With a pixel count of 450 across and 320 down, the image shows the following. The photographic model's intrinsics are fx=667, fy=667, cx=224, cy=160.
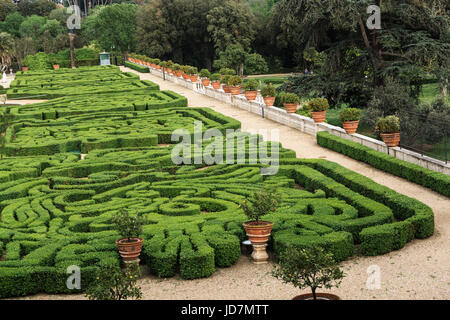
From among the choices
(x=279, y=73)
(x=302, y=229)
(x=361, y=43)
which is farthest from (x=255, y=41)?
(x=302, y=229)

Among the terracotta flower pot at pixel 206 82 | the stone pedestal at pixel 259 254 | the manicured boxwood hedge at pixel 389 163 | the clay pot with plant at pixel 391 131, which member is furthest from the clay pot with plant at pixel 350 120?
the terracotta flower pot at pixel 206 82

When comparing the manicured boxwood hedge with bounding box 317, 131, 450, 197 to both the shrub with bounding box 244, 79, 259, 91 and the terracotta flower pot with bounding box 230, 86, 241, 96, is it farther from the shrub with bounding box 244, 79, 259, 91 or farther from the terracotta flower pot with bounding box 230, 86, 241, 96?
the terracotta flower pot with bounding box 230, 86, 241, 96

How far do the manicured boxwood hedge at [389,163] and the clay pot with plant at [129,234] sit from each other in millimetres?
7397

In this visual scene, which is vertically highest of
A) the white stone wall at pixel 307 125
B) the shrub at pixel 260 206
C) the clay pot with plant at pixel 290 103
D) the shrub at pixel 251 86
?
the shrub at pixel 251 86

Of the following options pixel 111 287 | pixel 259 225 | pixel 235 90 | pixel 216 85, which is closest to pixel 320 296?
pixel 259 225

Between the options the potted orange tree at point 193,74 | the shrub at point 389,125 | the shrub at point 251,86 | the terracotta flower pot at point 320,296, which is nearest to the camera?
the terracotta flower pot at point 320,296

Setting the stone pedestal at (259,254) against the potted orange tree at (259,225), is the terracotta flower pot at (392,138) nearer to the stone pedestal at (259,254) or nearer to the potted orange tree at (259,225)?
the potted orange tree at (259,225)

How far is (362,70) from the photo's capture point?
31.3 m

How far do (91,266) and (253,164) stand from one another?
24.6 feet

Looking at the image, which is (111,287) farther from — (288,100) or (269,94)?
(269,94)

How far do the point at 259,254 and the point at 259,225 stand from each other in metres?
0.53

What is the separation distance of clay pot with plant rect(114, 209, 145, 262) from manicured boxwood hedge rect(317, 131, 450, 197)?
740 cm

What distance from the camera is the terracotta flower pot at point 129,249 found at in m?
11.5

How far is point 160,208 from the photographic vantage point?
46.9 feet
